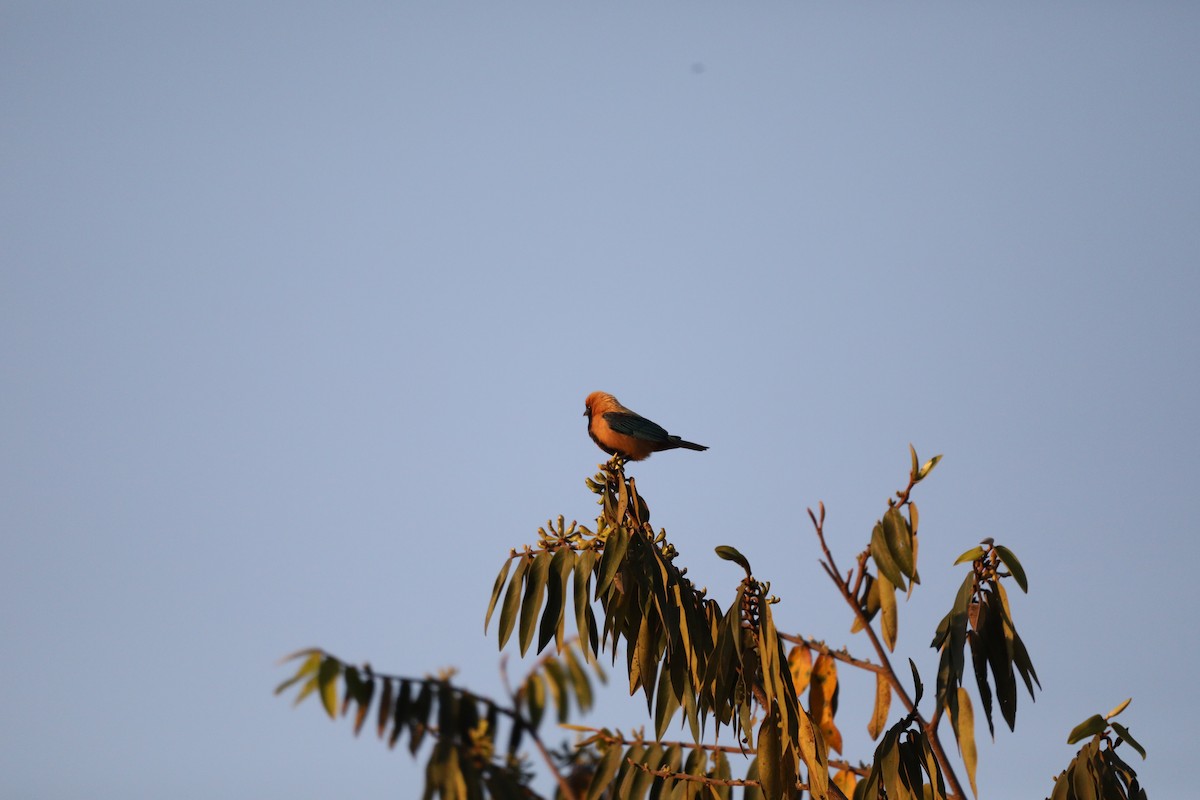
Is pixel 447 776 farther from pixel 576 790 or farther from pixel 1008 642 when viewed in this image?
pixel 1008 642

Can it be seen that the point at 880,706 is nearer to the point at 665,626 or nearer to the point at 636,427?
the point at 665,626

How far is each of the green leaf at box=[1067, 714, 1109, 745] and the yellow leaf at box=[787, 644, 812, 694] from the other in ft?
3.36

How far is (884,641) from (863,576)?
Answer: 0.25 metres

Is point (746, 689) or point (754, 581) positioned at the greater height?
point (754, 581)

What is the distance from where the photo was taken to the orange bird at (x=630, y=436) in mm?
9344

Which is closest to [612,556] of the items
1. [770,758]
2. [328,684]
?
[770,758]

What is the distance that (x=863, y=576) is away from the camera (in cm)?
488

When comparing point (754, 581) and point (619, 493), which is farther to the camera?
point (619, 493)

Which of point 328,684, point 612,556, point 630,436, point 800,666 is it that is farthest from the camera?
point 630,436

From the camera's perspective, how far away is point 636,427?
9391 mm

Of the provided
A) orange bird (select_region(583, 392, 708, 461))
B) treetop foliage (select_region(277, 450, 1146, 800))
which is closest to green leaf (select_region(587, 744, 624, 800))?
treetop foliage (select_region(277, 450, 1146, 800))

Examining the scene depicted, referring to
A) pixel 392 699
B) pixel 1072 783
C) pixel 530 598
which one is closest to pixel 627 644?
pixel 530 598

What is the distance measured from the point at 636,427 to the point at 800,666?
13.8 ft

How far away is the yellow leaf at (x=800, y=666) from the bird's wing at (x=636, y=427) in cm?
406
